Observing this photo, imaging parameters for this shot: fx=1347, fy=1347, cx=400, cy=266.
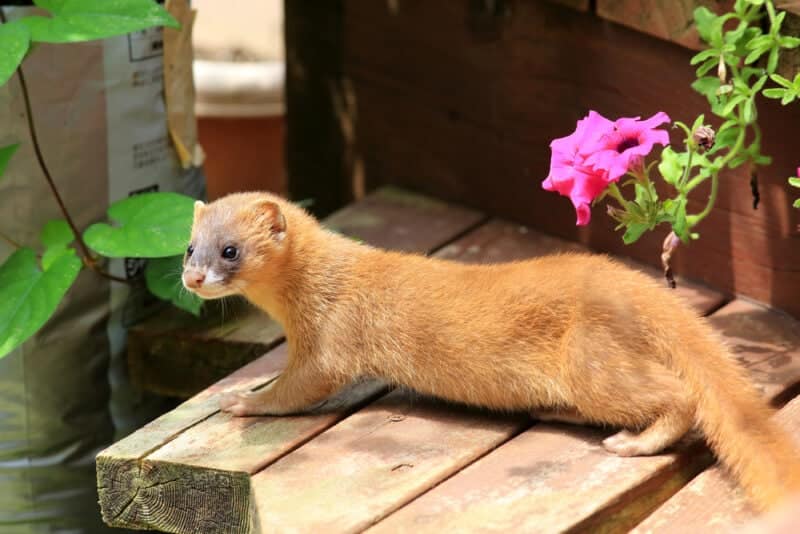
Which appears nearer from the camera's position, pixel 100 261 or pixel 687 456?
pixel 687 456

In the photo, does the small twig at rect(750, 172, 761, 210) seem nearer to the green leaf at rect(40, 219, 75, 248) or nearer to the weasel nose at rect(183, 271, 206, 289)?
the weasel nose at rect(183, 271, 206, 289)

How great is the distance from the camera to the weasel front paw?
2.79m

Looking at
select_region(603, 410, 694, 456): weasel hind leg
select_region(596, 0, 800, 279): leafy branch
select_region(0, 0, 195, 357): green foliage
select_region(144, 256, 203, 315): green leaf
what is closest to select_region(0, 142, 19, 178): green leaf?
select_region(0, 0, 195, 357): green foliage

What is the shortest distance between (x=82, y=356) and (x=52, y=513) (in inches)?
16.9

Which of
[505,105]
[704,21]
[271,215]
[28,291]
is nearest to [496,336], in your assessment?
[271,215]

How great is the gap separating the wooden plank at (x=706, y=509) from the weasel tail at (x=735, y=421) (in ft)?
0.12

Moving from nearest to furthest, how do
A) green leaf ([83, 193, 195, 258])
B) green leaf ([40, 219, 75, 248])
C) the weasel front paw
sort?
the weasel front paw < green leaf ([83, 193, 195, 258]) < green leaf ([40, 219, 75, 248])

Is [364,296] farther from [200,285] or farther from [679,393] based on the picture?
[679,393]

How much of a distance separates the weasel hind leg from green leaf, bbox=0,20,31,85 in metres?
1.42

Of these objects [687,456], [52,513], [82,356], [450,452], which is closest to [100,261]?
[82,356]

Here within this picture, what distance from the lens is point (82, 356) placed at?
3475mm

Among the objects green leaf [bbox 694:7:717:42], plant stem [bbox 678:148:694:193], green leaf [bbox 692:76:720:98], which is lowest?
plant stem [bbox 678:148:694:193]

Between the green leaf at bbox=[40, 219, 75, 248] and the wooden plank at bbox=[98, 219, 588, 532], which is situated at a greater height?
the green leaf at bbox=[40, 219, 75, 248]

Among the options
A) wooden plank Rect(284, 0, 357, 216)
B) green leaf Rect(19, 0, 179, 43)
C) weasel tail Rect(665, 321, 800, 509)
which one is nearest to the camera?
weasel tail Rect(665, 321, 800, 509)
